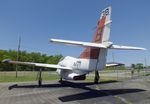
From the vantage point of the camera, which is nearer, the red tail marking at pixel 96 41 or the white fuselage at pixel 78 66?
the red tail marking at pixel 96 41

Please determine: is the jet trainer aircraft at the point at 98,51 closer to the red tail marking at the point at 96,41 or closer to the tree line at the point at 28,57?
the red tail marking at the point at 96,41

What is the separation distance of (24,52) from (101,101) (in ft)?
389

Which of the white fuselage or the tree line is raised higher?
the tree line

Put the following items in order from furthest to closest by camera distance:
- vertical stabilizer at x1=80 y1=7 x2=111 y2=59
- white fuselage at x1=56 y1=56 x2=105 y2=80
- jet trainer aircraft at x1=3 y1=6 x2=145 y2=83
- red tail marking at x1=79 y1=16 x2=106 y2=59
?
white fuselage at x1=56 y1=56 x2=105 y2=80 → red tail marking at x1=79 y1=16 x2=106 y2=59 → vertical stabilizer at x1=80 y1=7 x2=111 y2=59 → jet trainer aircraft at x1=3 y1=6 x2=145 y2=83

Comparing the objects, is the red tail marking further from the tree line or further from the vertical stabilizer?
the tree line

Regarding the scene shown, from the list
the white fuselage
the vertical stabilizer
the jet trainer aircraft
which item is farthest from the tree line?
the vertical stabilizer

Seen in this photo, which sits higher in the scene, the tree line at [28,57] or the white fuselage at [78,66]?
the tree line at [28,57]

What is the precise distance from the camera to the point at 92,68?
22891 mm

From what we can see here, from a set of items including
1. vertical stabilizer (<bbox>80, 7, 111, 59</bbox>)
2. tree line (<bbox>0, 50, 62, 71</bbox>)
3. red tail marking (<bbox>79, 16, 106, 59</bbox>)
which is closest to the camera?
vertical stabilizer (<bbox>80, 7, 111, 59</bbox>)

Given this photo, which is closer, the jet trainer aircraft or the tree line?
the jet trainer aircraft

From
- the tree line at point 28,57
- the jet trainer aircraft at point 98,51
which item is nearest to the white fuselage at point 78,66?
the jet trainer aircraft at point 98,51

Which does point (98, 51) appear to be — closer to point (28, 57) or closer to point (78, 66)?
point (78, 66)

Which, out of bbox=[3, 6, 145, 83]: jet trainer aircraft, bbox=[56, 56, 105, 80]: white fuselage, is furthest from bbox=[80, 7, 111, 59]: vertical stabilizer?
bbox=[56, 56, 105, 80]: white fuselage

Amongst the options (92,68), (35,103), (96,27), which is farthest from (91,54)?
(35,103)
